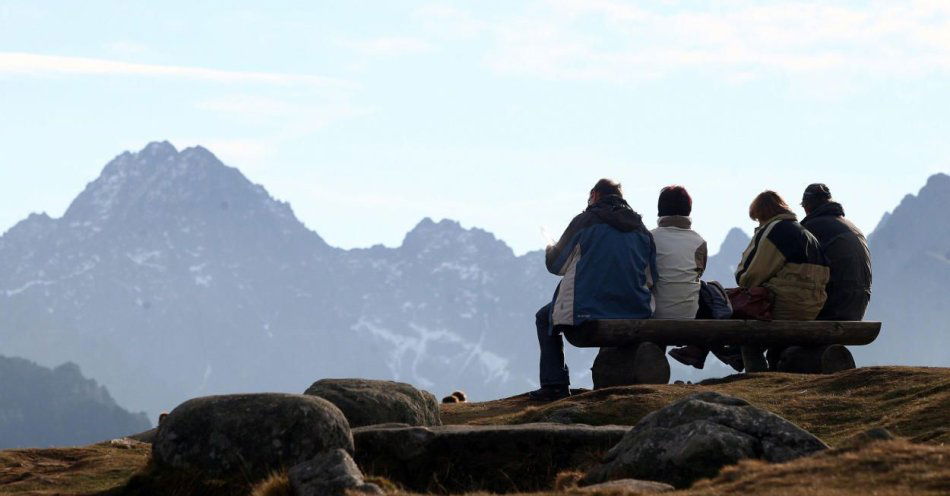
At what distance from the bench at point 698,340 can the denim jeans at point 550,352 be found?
196 millimetres

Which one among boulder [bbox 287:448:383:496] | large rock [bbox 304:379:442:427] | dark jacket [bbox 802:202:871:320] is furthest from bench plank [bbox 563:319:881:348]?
boulder [bbox 287:448:383:496]

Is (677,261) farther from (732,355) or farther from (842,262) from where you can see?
(842,262)

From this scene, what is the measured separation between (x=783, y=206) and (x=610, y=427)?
7.08 metres

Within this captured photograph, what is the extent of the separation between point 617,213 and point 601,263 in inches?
29.9

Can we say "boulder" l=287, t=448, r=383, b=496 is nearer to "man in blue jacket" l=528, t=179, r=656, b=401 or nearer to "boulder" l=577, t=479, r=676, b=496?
"boulder" l=577, t=479, r=676, b=496

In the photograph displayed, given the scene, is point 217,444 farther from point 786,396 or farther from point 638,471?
point 786,396

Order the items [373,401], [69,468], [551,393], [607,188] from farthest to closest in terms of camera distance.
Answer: [551,393] → [607,188] → [373,401] → [69,468]

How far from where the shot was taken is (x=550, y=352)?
61.1 feet

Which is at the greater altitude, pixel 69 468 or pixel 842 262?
pixel 842 262

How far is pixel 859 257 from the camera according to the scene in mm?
20203

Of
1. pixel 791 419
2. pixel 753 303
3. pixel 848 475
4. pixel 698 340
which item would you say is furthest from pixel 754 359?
pixel 848 475

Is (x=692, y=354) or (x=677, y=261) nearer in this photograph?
(x=677, y=261)

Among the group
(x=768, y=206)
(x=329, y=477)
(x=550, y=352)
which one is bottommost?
(x=329, y=477)

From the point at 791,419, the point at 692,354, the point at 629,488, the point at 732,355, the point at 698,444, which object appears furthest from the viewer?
the point at 732,355
